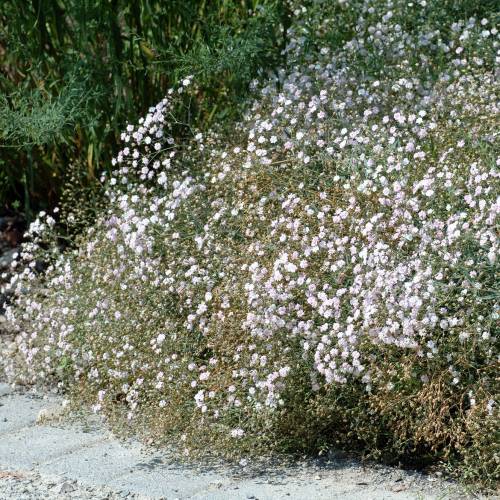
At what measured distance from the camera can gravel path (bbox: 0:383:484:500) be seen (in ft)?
10.9

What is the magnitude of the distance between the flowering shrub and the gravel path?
0.10 m

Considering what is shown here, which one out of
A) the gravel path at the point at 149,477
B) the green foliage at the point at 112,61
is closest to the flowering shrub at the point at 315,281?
the gravel path at the point at 149,477

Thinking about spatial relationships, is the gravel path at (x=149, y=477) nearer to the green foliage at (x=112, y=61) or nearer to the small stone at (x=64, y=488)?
the small stone at (x=64, y=488)

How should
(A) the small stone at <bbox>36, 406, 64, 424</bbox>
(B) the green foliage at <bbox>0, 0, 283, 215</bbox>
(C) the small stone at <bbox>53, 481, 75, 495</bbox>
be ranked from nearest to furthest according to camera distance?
(C) the small stone at <bbox>53, 481, 75, 495</bbox> → (A) the small stone at <bbox>36, 406, 64, 424</bbox> → (B) the green foliage at <bbox>0, 0, 283, 215</bbox>

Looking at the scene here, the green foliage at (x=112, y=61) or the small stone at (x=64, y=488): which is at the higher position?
the green foliage at (x=112, y=61)

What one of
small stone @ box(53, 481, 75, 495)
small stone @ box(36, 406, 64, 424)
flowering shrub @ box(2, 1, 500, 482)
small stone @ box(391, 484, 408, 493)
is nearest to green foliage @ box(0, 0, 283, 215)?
flowering shrub @ box(2, 1, 500, 482)

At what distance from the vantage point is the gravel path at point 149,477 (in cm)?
333

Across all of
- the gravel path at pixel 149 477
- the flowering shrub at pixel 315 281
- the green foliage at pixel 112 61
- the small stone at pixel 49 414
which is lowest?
the small stone at pixel 49 414

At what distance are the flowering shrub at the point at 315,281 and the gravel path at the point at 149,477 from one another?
3.8 inches

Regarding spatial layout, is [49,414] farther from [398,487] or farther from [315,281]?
[398,487]

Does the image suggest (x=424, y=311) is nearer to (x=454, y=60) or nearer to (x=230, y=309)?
(x=230, y=309)

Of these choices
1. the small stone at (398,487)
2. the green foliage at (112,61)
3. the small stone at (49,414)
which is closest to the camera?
the small stone at (398,487)

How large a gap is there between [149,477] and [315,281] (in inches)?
34.0

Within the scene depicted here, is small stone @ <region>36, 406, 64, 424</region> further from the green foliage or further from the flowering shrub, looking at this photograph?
the green foliage
